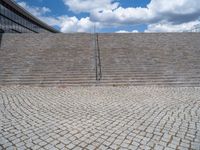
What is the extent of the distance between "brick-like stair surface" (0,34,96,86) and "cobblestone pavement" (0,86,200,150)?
13.8 ft

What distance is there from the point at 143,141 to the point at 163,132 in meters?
0.80

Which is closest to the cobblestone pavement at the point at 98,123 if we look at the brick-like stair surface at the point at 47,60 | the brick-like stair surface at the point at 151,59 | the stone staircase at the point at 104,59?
the brick-like stair surface at the point at 47,60

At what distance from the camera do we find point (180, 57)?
642 inches

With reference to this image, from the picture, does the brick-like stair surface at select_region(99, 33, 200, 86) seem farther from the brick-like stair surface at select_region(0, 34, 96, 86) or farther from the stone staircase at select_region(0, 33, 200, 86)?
the brick-like stair surface at select_region(0, 34, 96, 86)

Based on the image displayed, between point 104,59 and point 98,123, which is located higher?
point 104,59

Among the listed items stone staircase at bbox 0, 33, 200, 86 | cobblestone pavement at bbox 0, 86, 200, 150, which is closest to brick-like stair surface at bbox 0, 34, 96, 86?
stone staircase at bbox 0, 33, 200, 86

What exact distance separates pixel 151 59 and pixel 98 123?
36.7 feet

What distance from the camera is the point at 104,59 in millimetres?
16000

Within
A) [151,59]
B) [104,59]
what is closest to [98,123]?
[104,59]

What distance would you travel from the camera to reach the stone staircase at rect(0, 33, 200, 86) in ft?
43.4

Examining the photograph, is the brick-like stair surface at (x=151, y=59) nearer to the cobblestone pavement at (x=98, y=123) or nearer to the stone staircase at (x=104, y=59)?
the stone staircase at (x=104, y=59)

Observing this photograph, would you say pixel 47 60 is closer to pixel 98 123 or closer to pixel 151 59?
pixel 151 59

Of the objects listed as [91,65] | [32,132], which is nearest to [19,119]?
[32,132]

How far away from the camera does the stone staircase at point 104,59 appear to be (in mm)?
13234
